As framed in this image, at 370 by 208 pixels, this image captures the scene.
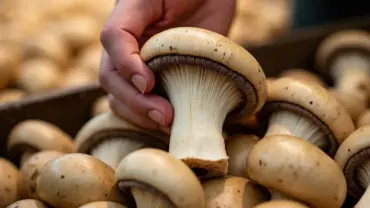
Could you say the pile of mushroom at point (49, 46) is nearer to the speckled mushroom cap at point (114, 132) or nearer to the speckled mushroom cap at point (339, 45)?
the speckled mushroom cap at point (114, 132)

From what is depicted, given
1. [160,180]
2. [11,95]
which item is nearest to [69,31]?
[11,95]

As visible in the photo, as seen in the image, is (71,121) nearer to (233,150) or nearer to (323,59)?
(233,150)

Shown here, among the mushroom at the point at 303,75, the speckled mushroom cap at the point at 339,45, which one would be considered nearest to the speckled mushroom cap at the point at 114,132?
the mushroom at the point at 303,75

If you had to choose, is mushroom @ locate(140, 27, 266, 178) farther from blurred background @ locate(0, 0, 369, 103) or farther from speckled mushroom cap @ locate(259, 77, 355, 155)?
blurred background @ locate(0, 0, 369, 103)

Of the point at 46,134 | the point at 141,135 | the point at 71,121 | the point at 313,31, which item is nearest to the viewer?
the point at 141,135

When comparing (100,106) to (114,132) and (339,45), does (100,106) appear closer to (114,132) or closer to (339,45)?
(114,132)

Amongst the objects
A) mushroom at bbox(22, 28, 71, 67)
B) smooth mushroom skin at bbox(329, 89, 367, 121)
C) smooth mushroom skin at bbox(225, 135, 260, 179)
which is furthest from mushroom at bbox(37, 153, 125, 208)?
mushroom at bbox(22, 28, 71, 67)

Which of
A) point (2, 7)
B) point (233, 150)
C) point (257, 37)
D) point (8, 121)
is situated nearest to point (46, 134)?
point (8, 121)
